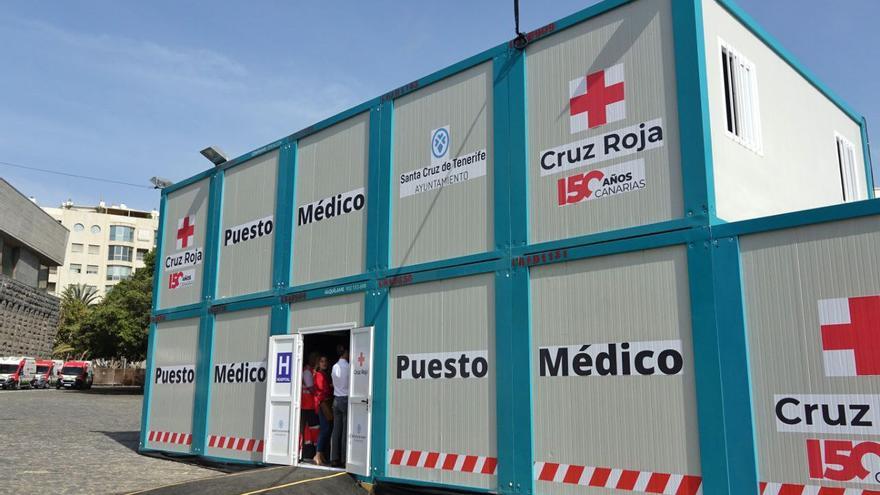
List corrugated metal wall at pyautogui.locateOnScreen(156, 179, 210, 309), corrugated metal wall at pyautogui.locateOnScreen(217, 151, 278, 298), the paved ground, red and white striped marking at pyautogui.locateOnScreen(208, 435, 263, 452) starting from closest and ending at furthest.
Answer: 1. the paved ground
2. red and white striped marking at pyautogui.locateOnScreen(208, 435, 263, 452)
3. corrugated metal wall at pyautogui.locateOnScreen(217, 151, 278, 298)
4. corrugated metal wall at pyautogui.locateOnScreen(156, 179, 210, 309)

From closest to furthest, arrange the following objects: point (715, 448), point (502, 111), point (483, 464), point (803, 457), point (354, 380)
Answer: point (803, 457)
point (715, 448)
point (483, 464)
point (502, 111)
point (354, 380)

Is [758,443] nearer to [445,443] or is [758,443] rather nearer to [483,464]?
[483,464]

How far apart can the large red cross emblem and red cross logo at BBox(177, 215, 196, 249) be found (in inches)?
342

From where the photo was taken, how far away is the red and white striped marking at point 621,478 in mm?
6461

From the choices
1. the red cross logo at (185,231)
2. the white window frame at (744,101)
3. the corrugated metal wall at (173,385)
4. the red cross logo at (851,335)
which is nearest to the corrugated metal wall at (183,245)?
the red cross logo at (185,231)

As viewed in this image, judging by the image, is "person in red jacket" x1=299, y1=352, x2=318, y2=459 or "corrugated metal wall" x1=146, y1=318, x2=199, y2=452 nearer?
"person in red jacket" x1=299, y1=352, x2=318, y2=459

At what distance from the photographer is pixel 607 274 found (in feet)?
24.0

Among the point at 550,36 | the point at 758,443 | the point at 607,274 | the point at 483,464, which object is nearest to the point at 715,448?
the point at 758,443

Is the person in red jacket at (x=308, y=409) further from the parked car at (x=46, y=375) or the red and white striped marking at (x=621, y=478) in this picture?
the parked car at (x=46, y=375)

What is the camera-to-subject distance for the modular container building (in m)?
6.04

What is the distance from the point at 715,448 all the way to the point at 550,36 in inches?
192

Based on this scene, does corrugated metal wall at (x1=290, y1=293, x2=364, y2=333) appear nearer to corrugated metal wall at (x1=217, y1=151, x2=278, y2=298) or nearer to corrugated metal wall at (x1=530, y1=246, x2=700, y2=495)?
corrugated metal wall at (x1=217, y1=151, x2=278, y2=298)

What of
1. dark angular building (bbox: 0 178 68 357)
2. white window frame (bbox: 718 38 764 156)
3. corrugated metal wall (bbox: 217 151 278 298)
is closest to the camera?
white window frame (bbox: 718 38 764 156)

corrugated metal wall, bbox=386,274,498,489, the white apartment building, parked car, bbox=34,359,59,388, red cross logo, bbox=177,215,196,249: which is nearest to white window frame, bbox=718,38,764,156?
corrugated metal wall, bbox=386,274,498,489
